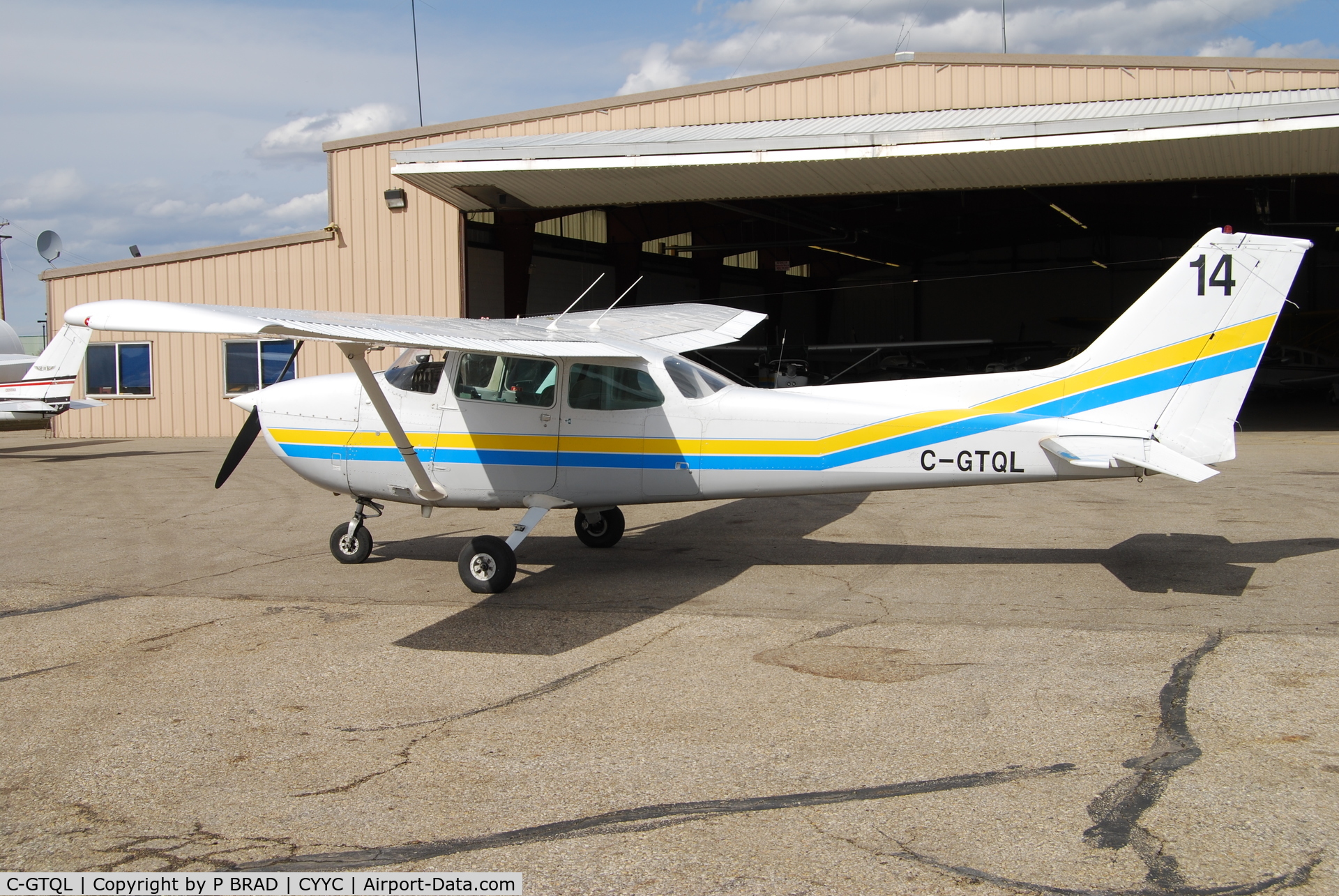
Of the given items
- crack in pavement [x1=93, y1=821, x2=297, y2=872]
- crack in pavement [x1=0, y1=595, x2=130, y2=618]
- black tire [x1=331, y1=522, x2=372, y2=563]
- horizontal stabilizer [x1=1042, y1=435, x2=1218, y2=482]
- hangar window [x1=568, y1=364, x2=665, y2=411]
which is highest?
hangar window [x1=568, y1=364, x2=665, y2=411]

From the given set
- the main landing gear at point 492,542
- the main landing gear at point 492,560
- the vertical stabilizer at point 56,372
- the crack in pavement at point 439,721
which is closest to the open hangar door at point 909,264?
the vertical stabilizer at point 56,372

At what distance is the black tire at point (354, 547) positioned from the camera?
9055 millimetres

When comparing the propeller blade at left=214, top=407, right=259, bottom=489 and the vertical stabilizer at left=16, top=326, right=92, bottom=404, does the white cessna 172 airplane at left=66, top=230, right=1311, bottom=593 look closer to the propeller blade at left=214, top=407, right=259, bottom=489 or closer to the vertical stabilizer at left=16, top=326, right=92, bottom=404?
the propeller blade at left=214, top=407, right=259, bottom=489

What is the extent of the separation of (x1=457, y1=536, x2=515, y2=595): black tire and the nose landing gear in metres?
1.64

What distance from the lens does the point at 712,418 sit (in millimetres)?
8133

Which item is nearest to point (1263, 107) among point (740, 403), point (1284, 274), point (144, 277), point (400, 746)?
point (1284, 274)

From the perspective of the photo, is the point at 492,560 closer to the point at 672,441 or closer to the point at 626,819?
the point at 672,441

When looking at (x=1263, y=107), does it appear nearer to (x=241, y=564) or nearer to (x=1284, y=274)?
(x=1284, y=274)

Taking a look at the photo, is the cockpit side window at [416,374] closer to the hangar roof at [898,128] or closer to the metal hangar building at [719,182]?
the metal hangar building at [719,182]

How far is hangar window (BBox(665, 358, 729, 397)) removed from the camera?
8.25m

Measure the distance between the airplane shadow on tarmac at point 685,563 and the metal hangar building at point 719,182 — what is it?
7.98m

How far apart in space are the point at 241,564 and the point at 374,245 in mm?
15306

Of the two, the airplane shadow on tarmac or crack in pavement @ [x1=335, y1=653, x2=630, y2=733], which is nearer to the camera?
crack in pavement @ [x1=335, y1=653, x2=630, y2=733]

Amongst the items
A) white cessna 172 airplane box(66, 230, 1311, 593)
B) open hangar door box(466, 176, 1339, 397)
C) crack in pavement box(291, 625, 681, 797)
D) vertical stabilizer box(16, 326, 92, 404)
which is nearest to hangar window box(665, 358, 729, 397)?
white cessna 172 airplane box(66, 230, 1311, 593)
